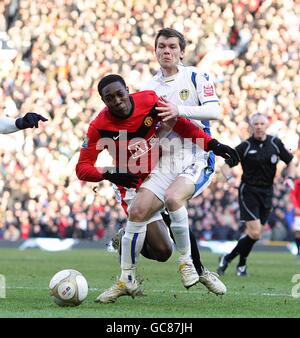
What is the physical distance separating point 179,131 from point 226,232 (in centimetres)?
1432

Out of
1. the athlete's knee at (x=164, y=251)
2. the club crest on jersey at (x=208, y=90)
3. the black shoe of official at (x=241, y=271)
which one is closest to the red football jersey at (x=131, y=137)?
the club crest on jersey at (x=208, y=90)

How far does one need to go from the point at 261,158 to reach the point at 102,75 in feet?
41.4

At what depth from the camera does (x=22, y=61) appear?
25.4 m

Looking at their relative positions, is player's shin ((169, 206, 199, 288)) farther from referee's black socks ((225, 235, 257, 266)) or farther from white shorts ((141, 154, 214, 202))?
referee's black socks ((225, 235, 257, 266))

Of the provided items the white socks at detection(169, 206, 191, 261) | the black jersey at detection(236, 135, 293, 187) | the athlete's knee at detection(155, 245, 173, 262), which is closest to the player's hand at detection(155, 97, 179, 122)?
the white socks at detection(169, 206, 191, 261)

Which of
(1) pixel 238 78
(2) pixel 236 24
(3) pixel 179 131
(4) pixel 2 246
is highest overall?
(2) pixel 236 24

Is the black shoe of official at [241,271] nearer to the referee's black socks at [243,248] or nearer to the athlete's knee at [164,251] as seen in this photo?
the referee's black socks at [243,248]

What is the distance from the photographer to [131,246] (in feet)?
25.9

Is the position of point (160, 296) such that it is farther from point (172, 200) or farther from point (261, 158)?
point (261, 158)

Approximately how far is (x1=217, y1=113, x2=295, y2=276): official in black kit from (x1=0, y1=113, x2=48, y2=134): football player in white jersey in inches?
224

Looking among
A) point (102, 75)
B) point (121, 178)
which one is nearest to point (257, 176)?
point (121, 178)

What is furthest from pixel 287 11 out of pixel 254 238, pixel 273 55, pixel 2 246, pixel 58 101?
pixel 254 238
